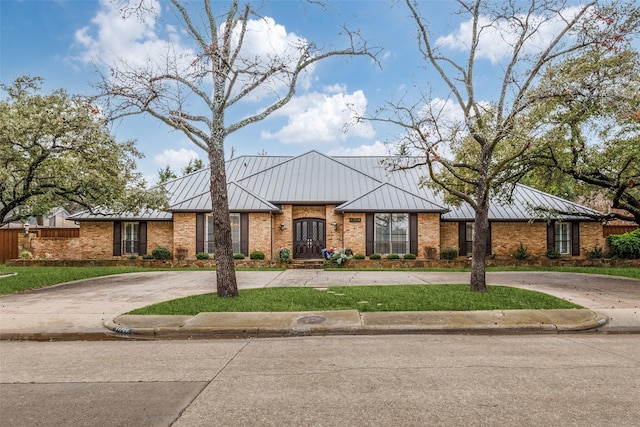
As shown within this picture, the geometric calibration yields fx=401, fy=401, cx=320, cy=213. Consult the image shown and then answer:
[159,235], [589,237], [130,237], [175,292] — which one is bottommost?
[175,292]

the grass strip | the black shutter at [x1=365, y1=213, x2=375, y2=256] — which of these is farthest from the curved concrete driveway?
the black shutter at [x1=365, y1=213, x2=375, y2=256]

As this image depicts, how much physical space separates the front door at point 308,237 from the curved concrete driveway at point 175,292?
541cm

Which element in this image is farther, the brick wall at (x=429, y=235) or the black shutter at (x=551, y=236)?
the black shutter at (x=551, y=236)

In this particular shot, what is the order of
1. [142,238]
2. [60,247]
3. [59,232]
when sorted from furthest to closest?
[59,232], [60,247], [142,238]

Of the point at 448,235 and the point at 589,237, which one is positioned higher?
the point at 448,235

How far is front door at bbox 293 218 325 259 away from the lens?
2277cm

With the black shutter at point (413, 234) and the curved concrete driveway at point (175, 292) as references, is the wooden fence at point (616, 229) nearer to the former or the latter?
the curved concrete driveway at point (175, 292)

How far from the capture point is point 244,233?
2148 cm

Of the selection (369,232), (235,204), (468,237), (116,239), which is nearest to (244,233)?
(235,204)

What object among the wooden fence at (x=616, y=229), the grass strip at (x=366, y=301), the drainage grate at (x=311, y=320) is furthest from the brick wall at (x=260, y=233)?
the wooden fence at (x=616, y=229)

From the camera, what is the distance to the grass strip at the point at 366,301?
30.6ft

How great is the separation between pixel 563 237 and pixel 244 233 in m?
18.0

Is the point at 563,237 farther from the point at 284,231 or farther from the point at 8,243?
the point at 8,243

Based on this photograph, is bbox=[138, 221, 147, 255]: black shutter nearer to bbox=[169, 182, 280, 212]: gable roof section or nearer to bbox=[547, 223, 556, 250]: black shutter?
bbox=[169, 182, 280, 212]: gable roof section
